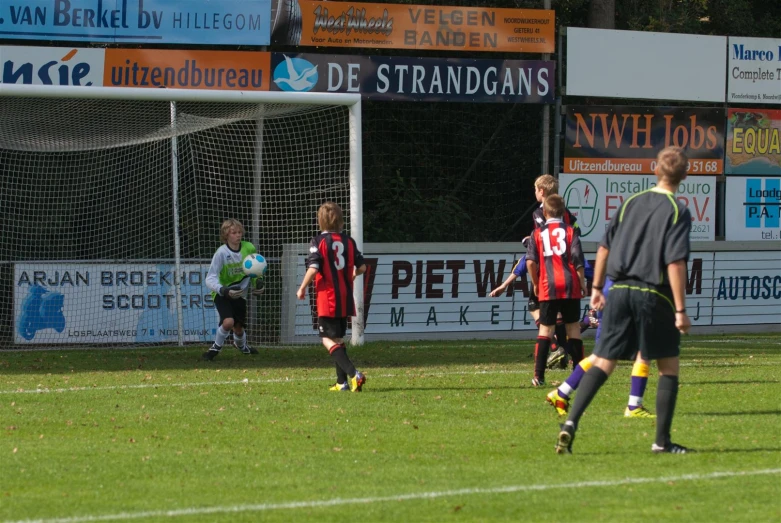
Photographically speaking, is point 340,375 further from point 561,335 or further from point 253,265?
point 253,265

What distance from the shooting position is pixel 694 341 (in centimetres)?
1772

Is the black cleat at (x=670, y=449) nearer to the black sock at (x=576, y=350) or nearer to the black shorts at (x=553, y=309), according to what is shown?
the black shorts at (x=553, y=309)

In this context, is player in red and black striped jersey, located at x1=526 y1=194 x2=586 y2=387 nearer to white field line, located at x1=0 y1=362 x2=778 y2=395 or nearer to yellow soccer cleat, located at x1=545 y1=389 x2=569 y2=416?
white field line, located at x1=0 y1=362 x2=778 y2=395

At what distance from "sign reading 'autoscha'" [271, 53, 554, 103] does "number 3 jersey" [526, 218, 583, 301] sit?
29.8ft

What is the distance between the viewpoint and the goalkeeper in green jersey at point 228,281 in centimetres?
1403

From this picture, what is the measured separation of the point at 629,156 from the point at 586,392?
582 inches

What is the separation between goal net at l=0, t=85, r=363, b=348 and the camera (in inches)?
658

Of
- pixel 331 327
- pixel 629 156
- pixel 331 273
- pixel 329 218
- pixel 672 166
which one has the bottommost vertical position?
pixel 331 327

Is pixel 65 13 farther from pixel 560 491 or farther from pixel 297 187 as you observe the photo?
pixel 560 491

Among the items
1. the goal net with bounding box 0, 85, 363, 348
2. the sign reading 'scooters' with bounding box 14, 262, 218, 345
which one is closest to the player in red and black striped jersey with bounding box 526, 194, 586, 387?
the goal net with bounding box 0, 85, 363, 348

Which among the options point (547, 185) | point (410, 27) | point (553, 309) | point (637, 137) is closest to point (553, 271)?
point (553, 309)

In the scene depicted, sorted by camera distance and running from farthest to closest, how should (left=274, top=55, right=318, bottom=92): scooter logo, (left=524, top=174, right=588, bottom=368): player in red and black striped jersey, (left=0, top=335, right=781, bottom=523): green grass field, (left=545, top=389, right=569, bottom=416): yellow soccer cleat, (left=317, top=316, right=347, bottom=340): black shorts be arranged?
(left=274, top=55, right=318, bottom=92): scooter logo
(left=524, top=174, right=588, bottom=368): player in red and black striped jersey
(left=317, top=316, right=347, bottom=340): black shorts
(left=545, top=389, right=569, bottom=416): yellow soccer cleat
(left=0, top=335, right=781, bottom=523): green grass field

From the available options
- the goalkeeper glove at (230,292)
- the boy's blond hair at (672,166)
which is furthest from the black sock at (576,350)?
the goalkeeper glove at (230,292)

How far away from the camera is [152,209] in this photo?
57.5ft
